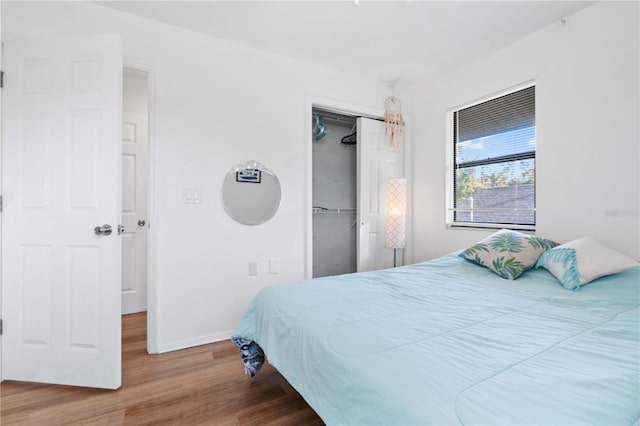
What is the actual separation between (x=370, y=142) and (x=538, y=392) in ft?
9.60

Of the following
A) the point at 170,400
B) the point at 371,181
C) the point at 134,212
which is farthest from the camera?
the point at 371,181

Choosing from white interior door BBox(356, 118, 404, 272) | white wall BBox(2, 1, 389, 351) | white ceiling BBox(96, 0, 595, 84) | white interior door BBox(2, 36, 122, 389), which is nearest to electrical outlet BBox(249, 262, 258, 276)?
white wall BBox(2, 1, 389, 351)

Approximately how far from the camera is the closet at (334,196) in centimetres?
380

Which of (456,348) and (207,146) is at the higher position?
(207,146)

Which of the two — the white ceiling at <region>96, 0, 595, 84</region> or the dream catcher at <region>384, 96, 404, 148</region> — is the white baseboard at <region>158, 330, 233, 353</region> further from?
the dream catcher at <region>384, 96, 404, 148</region>

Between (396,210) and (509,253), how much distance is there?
142 centimetres

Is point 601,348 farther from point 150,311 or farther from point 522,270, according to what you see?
point 150,311

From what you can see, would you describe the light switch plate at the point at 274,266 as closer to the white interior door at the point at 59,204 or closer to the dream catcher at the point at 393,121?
the white interior door at the point at 59,204

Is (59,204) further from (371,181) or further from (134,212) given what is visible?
(371,181)

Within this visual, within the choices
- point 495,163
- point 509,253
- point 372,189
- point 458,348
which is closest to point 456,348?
point 458,348

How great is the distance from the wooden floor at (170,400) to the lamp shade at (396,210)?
6.40ft

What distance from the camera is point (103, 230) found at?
5.89ft

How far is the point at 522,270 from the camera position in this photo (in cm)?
188

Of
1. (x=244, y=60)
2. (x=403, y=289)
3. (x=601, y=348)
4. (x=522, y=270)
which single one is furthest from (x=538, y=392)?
(x=244, y=60)
